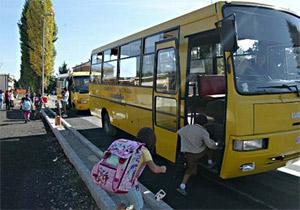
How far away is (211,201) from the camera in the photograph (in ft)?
17.4

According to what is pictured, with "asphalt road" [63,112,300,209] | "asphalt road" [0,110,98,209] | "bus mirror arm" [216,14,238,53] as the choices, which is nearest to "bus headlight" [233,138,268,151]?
"asphalt road" [63,112,300,209]

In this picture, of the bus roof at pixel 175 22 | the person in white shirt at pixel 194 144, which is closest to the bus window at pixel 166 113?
the person in white shirt at pixel 194 144

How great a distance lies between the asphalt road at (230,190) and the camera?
5.13 metres

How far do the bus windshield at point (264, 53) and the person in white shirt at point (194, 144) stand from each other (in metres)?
0.98

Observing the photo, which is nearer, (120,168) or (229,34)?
(120,168)

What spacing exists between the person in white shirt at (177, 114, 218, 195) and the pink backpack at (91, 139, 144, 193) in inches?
73.5

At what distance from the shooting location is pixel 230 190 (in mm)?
5777

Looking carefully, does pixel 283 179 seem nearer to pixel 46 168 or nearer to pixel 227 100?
pixel 227 100

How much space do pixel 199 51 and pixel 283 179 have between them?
3.14 m

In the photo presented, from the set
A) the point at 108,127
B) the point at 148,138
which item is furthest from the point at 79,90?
the point at 148,138

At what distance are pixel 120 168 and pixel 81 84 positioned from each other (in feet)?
59.7

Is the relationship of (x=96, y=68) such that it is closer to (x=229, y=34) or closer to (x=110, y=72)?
(x=110, y=72)

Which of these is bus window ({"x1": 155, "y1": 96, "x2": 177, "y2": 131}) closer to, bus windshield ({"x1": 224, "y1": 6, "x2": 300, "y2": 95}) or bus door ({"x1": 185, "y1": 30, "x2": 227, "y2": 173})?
bus door ({"x1": 185, "y1": 30, "x2": 227, "y2": 173})

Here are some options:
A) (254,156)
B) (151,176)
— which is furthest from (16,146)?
(254,156)
